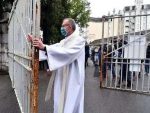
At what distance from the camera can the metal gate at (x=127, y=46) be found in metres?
13.8

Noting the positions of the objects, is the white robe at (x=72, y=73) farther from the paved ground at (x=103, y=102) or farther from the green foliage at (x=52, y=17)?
the green foliage at (x=52, y=17)

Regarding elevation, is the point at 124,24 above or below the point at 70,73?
above

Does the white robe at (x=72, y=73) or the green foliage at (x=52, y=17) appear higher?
the green foliage at (x=52, y=17)

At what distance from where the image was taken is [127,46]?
1402 centimetres

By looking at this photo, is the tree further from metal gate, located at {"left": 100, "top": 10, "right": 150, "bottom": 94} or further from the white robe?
the white robe

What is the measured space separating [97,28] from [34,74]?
94.3 metres

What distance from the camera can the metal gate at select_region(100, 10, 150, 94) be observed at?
544 inches

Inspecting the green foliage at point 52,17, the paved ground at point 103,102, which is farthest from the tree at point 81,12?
the paved ground at point 103,102

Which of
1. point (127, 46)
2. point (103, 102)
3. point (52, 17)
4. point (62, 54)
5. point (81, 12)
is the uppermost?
point (81, 12)

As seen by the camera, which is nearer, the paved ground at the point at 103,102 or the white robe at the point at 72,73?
the white robe at the point at 72,73

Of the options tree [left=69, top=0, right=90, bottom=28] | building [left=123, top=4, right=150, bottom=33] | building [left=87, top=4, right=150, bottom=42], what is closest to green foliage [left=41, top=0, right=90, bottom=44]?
building [left=87, top=4, right=150, bottom=42]

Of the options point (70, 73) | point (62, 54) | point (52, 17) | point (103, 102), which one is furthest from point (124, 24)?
point (52, 17)

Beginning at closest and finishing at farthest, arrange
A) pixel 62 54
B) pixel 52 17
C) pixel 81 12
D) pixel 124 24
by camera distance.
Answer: pixel 62 54
pixel 124 24
pixel 52 17
pixel 81 12

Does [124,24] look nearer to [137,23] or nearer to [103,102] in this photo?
[137,23]
